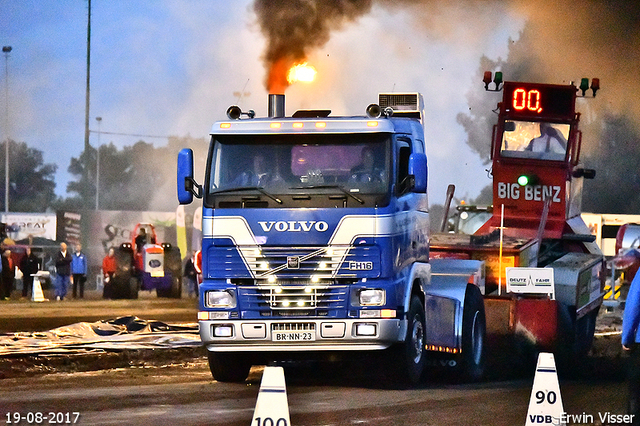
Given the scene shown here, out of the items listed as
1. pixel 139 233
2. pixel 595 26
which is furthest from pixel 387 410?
pixel 595 26

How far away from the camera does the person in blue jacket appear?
7.82 metres

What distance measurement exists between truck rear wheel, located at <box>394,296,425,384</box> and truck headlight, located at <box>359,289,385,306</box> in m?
0.75

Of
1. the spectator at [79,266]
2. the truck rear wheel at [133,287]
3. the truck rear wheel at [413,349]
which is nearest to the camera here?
the truck rear wheel at [413,349]

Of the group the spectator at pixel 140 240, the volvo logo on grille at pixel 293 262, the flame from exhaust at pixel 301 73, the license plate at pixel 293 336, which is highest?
the flame from exhaust at pixel 301 73

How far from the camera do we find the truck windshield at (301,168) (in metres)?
12.9

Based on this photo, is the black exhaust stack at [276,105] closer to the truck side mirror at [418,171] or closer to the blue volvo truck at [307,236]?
the blue volvo truck at [307,236]

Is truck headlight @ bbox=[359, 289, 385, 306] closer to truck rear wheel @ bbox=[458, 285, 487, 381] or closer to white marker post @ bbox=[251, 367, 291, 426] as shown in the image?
truck rear wheel @ bbox=[458, 285, 487, 381]

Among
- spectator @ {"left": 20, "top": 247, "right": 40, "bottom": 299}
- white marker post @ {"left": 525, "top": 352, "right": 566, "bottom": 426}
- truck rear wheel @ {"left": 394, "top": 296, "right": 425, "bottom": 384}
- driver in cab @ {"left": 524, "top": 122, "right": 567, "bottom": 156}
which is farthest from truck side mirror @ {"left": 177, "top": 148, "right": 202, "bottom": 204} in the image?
spectator @ {"left": 20, "top": 247, "right": 40, "bottom": 299}

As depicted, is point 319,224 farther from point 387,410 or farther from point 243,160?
point 387,410

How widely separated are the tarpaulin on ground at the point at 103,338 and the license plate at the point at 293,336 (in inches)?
173

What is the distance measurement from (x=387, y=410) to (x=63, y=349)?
21.8ft

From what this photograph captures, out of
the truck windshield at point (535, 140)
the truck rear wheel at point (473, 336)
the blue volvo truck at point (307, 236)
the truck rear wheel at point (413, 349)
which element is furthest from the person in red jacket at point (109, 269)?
the blue volvo truck at point (307, 236)

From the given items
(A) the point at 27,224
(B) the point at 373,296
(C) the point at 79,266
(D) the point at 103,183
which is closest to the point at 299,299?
(B) the point at 373,296

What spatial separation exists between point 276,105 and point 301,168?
2430 millimetres
